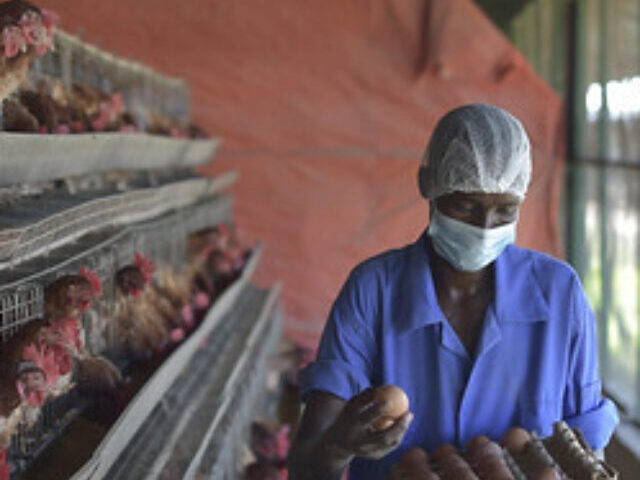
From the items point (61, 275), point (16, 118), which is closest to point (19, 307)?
point (61, 275)

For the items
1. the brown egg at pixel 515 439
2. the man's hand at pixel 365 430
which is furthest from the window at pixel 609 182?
the man's hand at pixel 365 430

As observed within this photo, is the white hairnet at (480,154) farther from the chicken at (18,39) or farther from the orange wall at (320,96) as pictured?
the orange wall at (320,96)

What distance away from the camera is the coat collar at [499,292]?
1.69 m

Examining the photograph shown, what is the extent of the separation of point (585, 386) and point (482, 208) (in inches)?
16.0

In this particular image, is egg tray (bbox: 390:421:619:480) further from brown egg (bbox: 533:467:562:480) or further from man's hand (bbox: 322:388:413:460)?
man's hand (bbox: 322:388:413:460)

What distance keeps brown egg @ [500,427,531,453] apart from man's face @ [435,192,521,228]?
38 cm

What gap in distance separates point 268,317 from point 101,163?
2281 mm

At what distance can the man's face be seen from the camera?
1614 millimetres

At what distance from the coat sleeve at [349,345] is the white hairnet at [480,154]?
0.23 m

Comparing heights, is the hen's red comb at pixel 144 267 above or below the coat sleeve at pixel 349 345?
below

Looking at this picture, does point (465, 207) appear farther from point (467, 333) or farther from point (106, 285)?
point (106, 285)

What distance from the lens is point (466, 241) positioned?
1673mm

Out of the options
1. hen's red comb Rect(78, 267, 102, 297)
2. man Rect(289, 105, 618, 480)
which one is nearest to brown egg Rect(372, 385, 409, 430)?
man Rect(289, 105, 618, 480)

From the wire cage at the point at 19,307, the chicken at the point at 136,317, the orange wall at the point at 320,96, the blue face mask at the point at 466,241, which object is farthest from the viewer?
the orange wall at the point at 320,96
